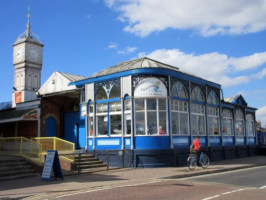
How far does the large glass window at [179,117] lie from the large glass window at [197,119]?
98 centimetres

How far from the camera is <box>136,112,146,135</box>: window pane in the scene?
1781 cm

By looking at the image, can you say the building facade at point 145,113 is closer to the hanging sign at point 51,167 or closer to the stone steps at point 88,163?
the stone steps at point 88,163

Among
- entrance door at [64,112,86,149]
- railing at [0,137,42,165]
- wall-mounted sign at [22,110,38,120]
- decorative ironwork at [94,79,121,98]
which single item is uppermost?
decorative ironwork at [94,79,121,98]

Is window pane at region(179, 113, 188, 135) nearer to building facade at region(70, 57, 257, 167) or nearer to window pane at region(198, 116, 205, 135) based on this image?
building facade at region(70, 57, 257, 167)

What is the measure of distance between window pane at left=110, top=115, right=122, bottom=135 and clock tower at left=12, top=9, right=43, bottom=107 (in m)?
29.8

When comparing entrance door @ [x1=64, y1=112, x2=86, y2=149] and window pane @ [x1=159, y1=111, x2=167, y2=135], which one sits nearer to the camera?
window pane @ [x1=159, y1=111, x2=167, y2=135]

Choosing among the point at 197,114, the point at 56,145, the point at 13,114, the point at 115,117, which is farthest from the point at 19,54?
the point at 197,114

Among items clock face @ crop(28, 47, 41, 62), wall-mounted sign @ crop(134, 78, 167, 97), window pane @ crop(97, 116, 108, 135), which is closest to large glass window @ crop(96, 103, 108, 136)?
window pane @ crop(97, 116, 108, 135)

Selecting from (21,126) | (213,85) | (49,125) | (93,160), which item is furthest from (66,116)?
(213,85)

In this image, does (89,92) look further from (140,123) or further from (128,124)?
(140,123)

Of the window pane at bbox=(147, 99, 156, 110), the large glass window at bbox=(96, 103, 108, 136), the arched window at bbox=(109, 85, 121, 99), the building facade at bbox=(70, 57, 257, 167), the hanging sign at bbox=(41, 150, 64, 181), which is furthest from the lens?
the large glass window at bbox=(96, 103, 108, 136)

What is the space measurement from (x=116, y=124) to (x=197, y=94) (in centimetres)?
643

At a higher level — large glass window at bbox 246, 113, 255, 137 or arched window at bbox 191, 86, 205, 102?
arched window at bbox 191, 86, 205, 102

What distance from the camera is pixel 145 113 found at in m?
17.8
